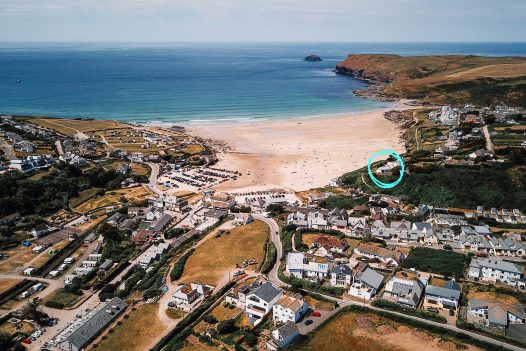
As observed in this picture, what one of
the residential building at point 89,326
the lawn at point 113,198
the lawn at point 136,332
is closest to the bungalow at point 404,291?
the lawn at point 136,332

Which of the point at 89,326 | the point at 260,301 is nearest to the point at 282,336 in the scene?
the point at 260,301

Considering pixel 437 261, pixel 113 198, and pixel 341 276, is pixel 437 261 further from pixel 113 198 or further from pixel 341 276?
pixel 113 198

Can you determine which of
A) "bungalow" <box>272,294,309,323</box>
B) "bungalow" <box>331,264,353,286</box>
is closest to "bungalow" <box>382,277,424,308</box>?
"bungalow" <box>331,264,353,286</box>

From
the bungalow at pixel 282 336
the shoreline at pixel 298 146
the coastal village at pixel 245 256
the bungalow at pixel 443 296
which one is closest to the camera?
the bungalow at pixel 282 336

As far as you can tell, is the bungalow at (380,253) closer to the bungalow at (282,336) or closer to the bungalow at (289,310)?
the bungalow at (289,310)

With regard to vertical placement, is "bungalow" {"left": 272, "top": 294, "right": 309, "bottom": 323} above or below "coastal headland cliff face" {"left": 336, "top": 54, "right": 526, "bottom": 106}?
below

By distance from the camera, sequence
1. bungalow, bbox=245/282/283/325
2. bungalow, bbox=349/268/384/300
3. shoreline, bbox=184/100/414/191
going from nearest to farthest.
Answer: bungalow, bbox=245/282/283/325, bungalow, bbox=349/268/384/300, shoreline, bbox=184/100/414/191

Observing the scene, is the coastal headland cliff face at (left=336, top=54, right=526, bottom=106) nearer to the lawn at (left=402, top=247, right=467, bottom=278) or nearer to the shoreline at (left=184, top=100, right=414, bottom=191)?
the shoreline at (left=184, top=100, right=414, bottom=191)
